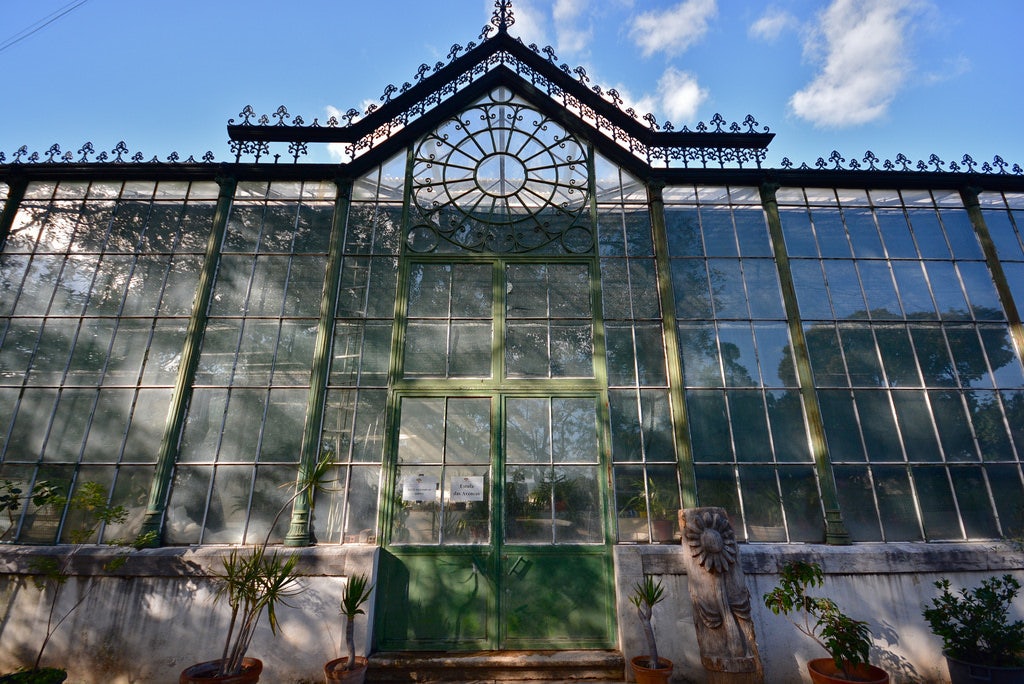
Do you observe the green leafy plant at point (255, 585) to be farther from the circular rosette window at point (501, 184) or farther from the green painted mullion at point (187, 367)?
the circular rosette window at point (501, 184)

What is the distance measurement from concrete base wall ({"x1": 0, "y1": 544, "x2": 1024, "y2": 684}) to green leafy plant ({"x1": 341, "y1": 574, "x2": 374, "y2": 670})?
13cm

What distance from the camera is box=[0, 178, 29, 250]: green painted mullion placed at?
258 inches

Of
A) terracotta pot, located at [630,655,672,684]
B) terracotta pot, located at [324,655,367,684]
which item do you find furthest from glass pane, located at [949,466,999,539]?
terracotta pot, located at [324,655,367,684]

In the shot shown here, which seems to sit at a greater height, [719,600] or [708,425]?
[708,425]

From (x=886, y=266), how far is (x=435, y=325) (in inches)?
247

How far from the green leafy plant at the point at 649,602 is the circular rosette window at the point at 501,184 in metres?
4.12

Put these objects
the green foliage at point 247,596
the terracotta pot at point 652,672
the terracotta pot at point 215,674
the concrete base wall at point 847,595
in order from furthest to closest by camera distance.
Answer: the concrete base wall at point 847,595 < the terracotta pot at point 652,672 < the green foliage at point 247,596 < the terracotta pot at point 215,674

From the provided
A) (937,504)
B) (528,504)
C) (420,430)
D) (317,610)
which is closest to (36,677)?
(317,610)

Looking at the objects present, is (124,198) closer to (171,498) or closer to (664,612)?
(171,498)

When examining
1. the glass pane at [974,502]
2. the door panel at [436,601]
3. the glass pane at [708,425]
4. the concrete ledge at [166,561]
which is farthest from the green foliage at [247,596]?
the glass pane at [974,502]

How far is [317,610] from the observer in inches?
188

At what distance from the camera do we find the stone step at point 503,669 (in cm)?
461

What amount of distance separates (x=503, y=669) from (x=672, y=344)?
4085 millimetres

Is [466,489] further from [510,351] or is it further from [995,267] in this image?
[995,267]
